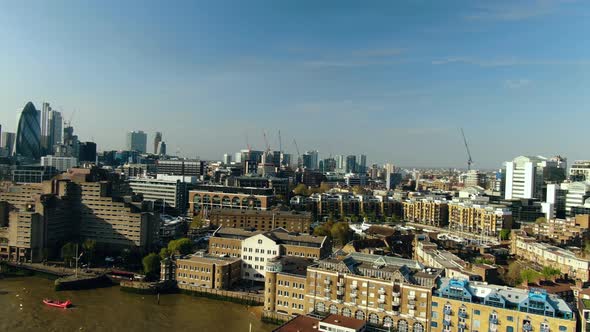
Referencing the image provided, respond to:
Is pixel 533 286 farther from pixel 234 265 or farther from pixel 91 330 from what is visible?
pixel 91 330

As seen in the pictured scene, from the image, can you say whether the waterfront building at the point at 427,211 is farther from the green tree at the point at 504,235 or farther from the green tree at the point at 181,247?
the green tree at the point at 181,247

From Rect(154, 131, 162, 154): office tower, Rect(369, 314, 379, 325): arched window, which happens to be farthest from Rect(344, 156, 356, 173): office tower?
Rect(369, 314, 379, 325): arched window

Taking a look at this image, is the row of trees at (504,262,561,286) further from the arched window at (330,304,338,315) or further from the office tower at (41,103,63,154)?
the office tower at (41,103,63,154)

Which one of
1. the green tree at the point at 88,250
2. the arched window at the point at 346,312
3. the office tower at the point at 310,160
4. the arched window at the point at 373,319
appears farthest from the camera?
the office tower at the point at 310,160

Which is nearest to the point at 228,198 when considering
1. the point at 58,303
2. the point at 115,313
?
the point at 58,303

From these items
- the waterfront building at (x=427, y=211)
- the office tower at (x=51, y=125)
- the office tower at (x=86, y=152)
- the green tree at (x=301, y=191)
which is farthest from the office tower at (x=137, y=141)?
the waterfront building at (x=427, y=211)

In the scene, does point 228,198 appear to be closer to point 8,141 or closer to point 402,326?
point 402,326
